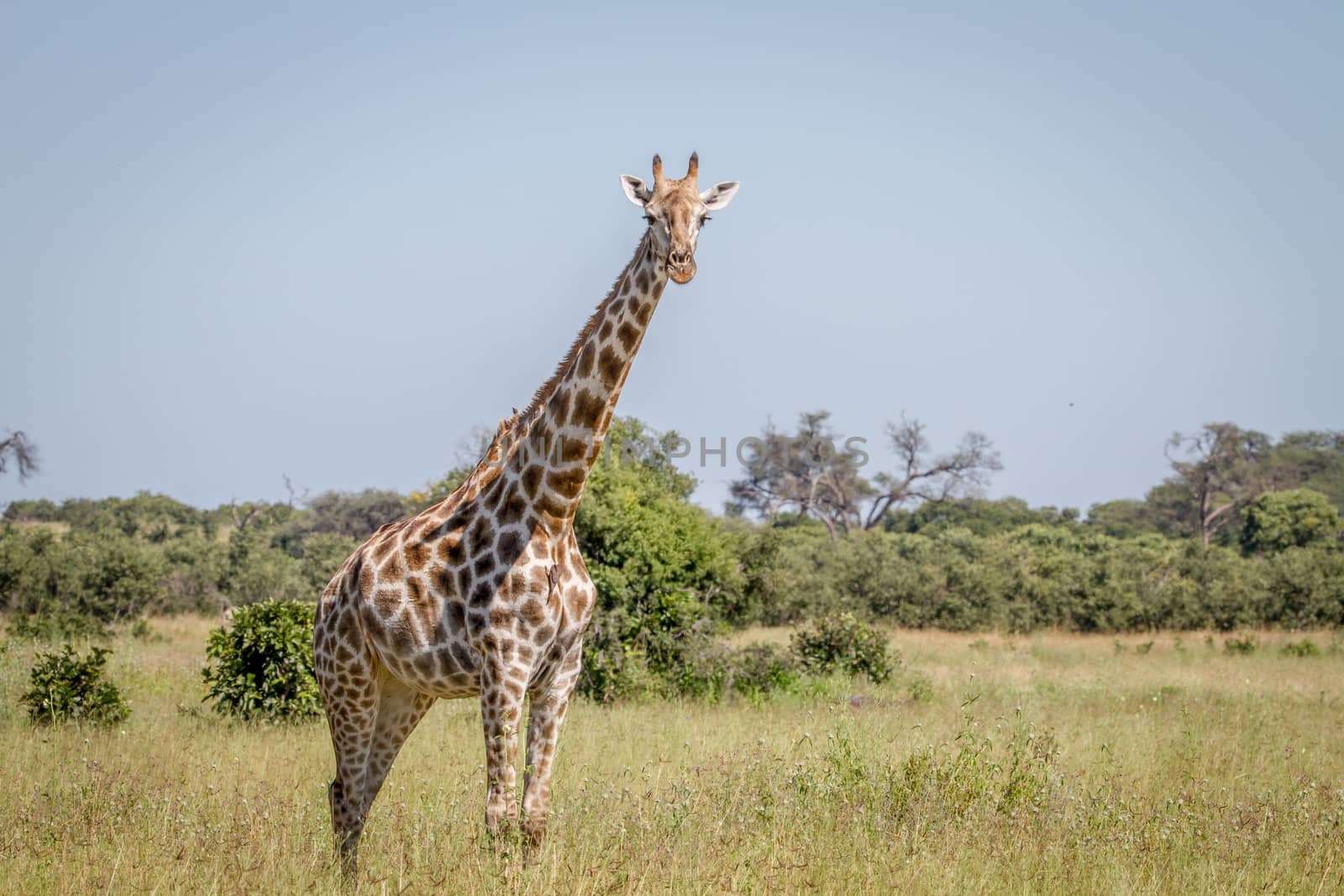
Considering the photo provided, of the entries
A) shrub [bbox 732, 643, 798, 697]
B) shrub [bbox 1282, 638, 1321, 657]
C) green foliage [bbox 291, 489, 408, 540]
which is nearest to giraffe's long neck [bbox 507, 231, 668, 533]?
shrub [bbox 732, 643, 798, 697]

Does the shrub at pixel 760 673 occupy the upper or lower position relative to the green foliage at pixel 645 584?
lower

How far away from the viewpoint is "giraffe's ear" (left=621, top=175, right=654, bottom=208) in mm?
6359

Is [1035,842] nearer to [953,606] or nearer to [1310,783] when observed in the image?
[1310,783]

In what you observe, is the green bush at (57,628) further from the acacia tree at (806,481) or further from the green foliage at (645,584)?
the acacia tree at (806,481)

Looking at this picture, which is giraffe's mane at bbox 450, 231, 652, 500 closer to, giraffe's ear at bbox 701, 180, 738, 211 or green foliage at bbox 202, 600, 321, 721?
giraffe's ear at bbox 701, 180, 738, 211

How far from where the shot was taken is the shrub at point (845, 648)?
16.7 metres

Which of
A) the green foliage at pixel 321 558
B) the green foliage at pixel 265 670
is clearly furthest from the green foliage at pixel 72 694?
the green foliage at pixel 321 558

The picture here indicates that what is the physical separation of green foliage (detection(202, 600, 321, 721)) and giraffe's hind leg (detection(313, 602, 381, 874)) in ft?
18.9

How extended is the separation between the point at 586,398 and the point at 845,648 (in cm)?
1129

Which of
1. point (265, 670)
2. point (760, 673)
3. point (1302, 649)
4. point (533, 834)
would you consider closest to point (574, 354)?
point (533, 834)

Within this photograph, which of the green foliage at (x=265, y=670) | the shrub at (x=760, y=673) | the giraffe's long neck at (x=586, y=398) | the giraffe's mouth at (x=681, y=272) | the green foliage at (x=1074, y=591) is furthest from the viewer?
the green foliage at (x=1074, y=591)

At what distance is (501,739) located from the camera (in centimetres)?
599

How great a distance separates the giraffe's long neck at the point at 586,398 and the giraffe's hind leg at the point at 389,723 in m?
1.70

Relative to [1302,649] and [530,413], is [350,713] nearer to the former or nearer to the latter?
[530,413]
